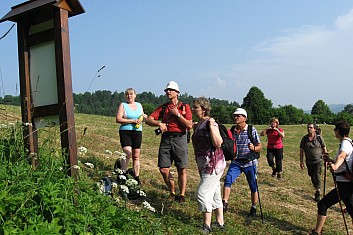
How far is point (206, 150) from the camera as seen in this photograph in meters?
5.47

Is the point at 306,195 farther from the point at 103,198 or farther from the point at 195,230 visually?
the point at 103,198

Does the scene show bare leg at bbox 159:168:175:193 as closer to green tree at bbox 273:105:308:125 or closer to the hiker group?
the hiker group

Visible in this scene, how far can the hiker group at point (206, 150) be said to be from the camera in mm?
5422

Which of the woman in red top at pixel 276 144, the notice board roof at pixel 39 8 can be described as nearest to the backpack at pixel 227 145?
the notice board roof at pixel 39 8

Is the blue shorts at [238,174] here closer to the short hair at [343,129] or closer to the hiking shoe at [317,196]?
the short hair at [343,129]

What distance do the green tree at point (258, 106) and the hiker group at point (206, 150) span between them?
75.7 metres

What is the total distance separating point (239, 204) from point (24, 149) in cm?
442

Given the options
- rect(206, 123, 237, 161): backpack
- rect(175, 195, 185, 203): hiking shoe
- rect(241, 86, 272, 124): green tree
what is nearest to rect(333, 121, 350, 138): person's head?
rect(206, 123, 237, 161): backpack

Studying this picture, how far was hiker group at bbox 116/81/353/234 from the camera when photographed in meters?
A: 5.42

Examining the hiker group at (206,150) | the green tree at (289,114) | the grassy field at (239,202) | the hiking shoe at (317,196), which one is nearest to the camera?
the hiker group at (206,150)

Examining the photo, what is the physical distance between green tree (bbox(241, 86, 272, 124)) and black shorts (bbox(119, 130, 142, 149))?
76.0 metres

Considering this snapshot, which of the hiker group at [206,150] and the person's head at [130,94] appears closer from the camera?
the hiker group at [206,150]

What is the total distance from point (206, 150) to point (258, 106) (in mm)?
79698

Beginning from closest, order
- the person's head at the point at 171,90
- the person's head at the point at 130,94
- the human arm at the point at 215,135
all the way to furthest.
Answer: the human arm at the point at 215,135 < the person's head at the point at 171,90 < the person's head at the point at 130,94
